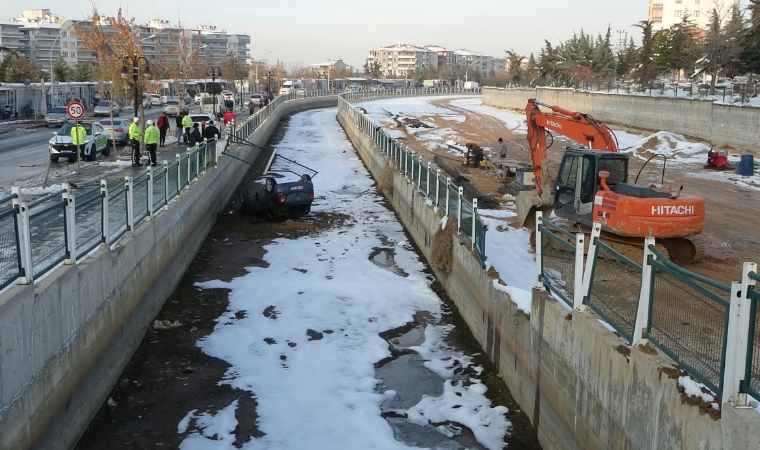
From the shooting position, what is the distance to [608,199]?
13703 mm

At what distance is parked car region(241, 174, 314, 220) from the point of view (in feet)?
71.6

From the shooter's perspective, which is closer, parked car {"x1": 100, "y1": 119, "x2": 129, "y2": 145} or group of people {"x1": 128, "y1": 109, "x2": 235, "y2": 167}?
group of people {"x1": 128, "y1": 109, "x2": 235, "y2": 167}

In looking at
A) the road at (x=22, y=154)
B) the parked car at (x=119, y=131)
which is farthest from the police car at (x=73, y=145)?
the parked car at (x=119, y=131)

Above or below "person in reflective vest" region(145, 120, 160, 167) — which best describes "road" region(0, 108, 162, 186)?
below

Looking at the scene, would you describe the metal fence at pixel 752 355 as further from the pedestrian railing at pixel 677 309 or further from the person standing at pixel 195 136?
the person standing at pixel 195 136

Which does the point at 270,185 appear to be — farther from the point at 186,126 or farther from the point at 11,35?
the point at 11,35

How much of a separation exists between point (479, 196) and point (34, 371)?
648 inches

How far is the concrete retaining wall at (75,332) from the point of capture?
25.1 ft

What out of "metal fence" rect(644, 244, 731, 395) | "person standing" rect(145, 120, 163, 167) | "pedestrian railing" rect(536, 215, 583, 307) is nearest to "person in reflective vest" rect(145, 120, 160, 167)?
"person standing" rect(145, 120, 163, 167)

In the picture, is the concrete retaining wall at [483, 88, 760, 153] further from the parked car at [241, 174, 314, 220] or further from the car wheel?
the car wheel

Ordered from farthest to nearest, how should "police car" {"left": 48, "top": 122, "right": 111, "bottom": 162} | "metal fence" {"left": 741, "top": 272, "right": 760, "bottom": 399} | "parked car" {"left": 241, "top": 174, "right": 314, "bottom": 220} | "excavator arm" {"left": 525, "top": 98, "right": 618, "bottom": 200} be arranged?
"police car" {"left": 48, "top": 122, "right": 111, "bottom": 162}
"parked car" {"left": 241, "top": 174, "right": 314, "bottom": 220}
"excavator arm" {"left": 525, "top": 98, "right": 618, "bottom": 200}
"metal fence" {"left": 741, "top": 272, "right": 760, "bottom": 399}

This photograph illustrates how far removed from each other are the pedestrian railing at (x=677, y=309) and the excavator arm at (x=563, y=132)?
369 inches

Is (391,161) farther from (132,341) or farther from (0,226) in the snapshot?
(0,226)

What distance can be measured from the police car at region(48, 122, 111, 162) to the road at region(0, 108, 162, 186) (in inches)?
26.4
